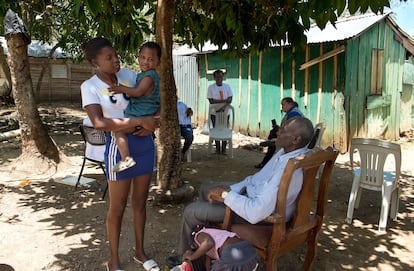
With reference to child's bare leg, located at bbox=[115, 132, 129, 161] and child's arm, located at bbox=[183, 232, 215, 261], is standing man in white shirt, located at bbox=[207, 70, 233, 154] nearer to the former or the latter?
child's bare leg, located at bbox=[115, 132, 129, 161]

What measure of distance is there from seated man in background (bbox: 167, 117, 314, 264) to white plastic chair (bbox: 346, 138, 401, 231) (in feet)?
5.99

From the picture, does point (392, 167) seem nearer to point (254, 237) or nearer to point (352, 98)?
point (352, 98)

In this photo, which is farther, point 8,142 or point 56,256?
point 8,142

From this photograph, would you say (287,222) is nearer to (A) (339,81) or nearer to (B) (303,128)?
(B) (303,128)

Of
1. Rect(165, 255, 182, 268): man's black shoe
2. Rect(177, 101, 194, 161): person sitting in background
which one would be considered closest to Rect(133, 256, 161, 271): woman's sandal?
Rect(165, 255, 182, 268): man's black shoe

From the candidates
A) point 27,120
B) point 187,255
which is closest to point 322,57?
point 27,120

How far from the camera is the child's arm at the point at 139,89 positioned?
2.70 meters

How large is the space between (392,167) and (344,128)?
55.2 inches

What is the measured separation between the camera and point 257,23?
4586 mm

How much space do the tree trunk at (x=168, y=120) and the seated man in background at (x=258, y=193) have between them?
1.40 meters

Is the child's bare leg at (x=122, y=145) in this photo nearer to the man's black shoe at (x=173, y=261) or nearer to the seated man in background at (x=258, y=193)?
the seated man in background at (x=258, y=193)

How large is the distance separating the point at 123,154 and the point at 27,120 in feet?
13.4

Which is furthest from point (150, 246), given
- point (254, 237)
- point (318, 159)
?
point (318, 159)

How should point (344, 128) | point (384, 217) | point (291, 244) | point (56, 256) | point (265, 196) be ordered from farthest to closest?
point (344, 128), point (384, 217), point (56, 256), point (291, 244), point (265, 196)
